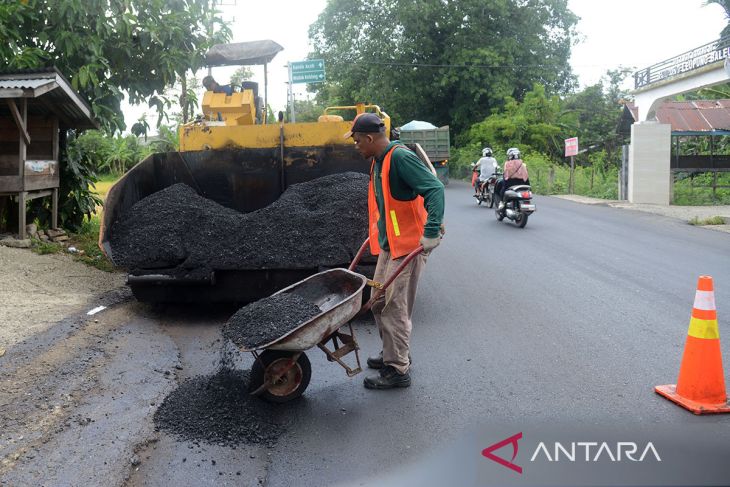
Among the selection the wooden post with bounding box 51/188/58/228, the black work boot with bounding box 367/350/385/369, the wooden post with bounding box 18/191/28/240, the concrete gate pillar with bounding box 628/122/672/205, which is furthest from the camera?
the concrete gate pillar with bounding box 628/122/672/205

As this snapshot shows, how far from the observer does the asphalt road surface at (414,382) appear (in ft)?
11.9

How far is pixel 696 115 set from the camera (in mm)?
22656

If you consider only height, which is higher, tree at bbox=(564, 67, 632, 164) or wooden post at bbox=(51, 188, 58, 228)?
tree at bbox=(564, 67, 632, 164)

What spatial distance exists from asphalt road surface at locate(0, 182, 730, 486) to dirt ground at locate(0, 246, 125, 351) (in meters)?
0.35

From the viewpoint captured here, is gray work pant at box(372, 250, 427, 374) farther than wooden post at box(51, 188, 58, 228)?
No

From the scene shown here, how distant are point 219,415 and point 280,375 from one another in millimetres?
430

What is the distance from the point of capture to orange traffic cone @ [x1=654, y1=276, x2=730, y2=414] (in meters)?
4.22

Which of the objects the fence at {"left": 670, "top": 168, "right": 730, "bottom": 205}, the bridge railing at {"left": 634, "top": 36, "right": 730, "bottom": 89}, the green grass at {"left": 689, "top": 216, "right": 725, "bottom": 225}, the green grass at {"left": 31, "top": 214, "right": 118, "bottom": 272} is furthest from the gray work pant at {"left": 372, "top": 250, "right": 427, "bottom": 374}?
the fence at {"left": 670, "top": 168, "right": 730, "bottom": 205}

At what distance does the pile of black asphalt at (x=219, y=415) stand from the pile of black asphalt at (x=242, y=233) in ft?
5.81

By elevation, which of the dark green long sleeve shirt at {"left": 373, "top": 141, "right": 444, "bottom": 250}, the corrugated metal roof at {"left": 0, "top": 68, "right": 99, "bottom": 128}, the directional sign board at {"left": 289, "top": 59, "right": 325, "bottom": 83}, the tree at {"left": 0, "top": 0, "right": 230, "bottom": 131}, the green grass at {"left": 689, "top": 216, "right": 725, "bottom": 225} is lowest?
the green grass at {"left": 689, "top": 216, "right": 725, "bottom": 225}

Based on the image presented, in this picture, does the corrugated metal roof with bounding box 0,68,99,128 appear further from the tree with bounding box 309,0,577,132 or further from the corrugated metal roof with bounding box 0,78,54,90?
Result: the tree with bounding box 309,0,577,132

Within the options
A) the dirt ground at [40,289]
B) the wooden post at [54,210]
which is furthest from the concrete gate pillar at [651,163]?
the dirt ground at [40,289]

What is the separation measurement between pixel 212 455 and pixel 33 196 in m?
7.63

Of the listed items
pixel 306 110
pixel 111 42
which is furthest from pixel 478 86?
pixel 111 42
